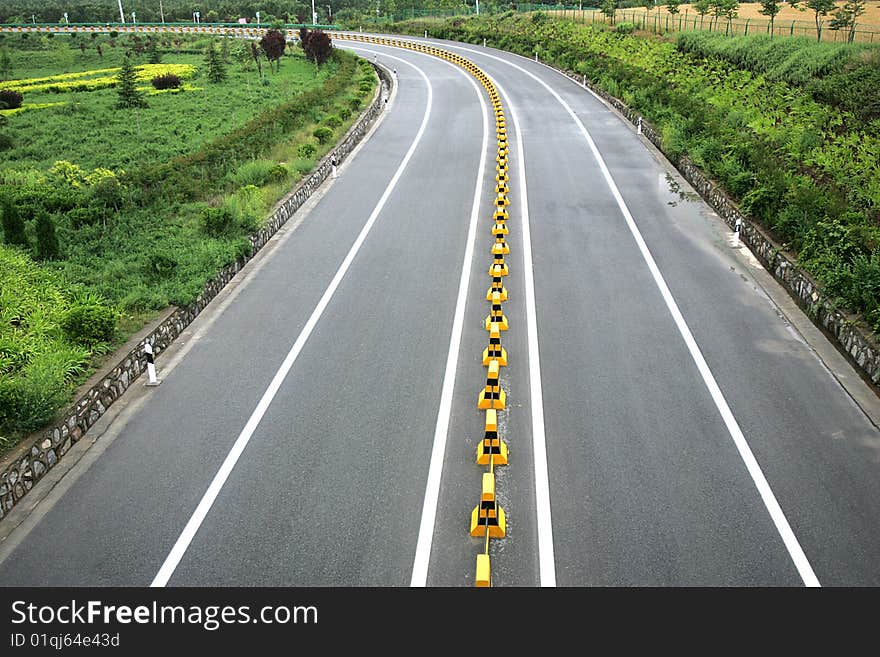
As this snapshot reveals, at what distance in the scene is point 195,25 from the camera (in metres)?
87.6

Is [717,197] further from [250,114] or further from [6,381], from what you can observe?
[250,114]

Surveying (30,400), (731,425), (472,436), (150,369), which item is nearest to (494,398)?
(472,436)

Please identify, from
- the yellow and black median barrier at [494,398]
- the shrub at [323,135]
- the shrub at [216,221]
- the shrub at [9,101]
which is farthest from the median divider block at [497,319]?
the shrub at [9,101]

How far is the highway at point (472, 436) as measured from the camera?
27.1 feet

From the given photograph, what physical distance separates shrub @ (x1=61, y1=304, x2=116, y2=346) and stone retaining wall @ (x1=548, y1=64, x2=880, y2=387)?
12537 millimetres

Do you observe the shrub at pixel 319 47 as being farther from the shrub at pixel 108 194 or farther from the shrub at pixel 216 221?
the shrub at pixel 216 221

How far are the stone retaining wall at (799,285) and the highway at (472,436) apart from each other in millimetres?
590

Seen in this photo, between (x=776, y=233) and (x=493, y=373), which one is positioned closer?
(x=493, y=373)

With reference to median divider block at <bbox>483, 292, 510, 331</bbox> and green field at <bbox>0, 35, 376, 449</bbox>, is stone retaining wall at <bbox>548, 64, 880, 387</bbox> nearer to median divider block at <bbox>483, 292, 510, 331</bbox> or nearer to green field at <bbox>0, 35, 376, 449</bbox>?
median divider block at <bbox>483, 292, 510, 331</bbox>

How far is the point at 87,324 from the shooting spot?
12055 millimetres

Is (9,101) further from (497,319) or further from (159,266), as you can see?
(497,319)

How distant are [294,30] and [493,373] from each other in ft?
257
